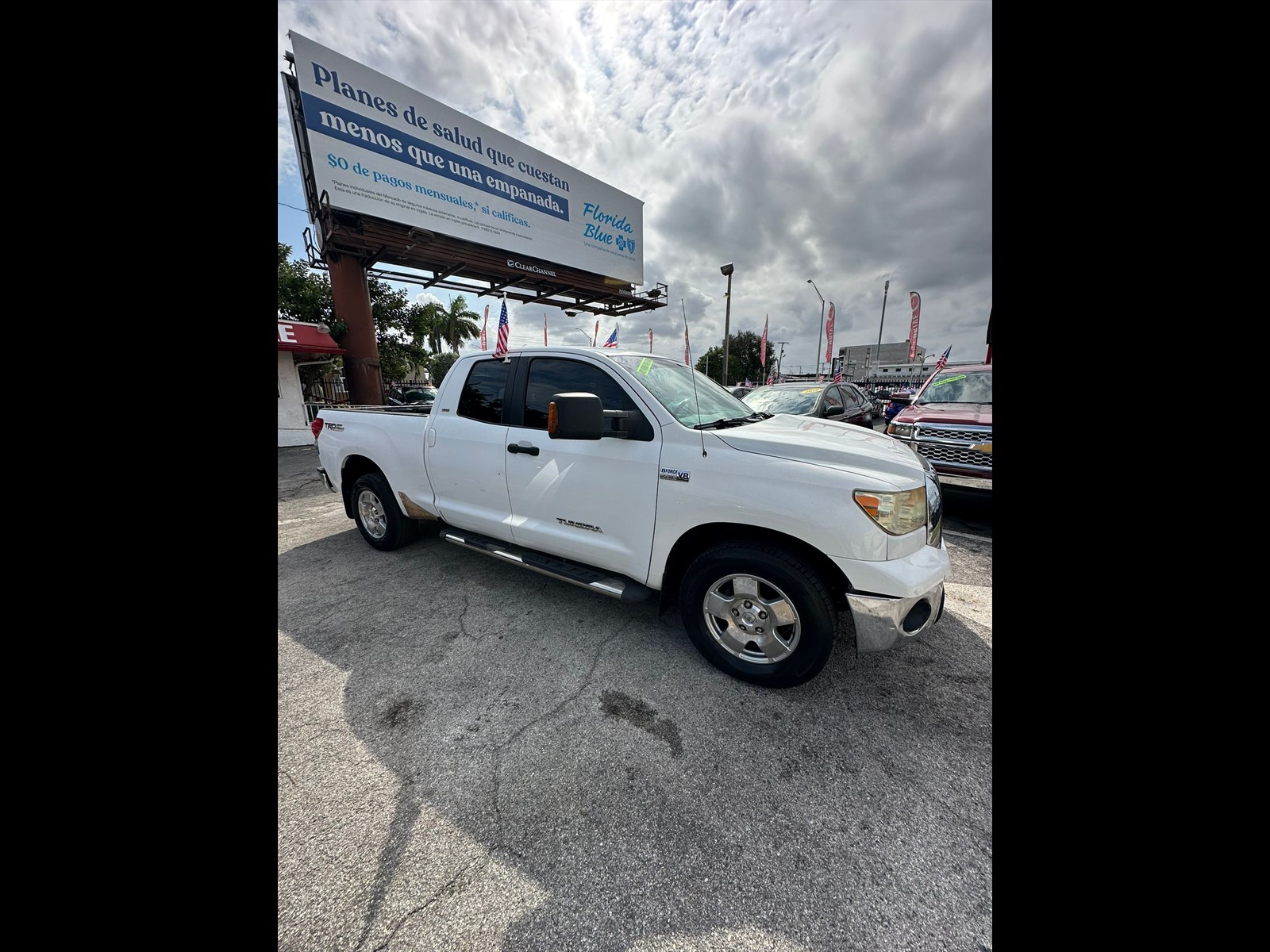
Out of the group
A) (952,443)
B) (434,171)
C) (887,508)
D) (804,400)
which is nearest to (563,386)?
(887,508)

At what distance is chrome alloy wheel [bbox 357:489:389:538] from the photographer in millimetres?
4383

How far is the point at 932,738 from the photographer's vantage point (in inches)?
84.0

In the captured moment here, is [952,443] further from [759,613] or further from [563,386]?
[563,386]

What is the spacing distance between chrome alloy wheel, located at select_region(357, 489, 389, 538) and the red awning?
9.30m

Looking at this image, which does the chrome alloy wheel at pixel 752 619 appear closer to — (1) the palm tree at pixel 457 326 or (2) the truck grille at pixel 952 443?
(2) the truck grille at pixel 952 443

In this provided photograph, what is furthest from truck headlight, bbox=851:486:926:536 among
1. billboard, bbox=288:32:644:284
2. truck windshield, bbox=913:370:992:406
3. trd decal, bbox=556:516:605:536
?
billboard, bbox=288:32:644:284

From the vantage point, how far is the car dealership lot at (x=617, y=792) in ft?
4.67

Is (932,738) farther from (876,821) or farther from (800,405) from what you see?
(800,405)

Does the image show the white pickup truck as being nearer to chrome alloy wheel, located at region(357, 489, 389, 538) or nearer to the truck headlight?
the truck headlight

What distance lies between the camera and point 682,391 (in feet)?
10.2

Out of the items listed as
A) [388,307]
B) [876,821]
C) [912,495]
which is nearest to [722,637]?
[876,821]

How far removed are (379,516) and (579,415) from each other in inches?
120

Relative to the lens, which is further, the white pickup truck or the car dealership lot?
the white pickup truck
